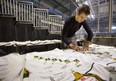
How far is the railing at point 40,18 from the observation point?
3.29 m

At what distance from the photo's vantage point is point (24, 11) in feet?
9.94

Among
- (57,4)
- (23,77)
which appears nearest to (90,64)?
(23,77)

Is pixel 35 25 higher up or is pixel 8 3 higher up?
pixel 8 3

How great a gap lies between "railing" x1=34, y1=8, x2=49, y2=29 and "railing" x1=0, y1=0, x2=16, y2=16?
1.98ft

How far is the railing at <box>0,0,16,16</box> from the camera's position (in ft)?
8.73

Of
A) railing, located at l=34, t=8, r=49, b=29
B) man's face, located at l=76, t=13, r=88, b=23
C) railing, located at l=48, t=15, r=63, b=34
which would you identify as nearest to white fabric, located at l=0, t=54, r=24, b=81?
man's face, located at l=76, t=13, r=88, b=23

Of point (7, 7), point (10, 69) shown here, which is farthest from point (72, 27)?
point (7, 7)

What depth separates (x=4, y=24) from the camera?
2.59 meters

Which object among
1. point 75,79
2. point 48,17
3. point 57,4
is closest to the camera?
point 75,79

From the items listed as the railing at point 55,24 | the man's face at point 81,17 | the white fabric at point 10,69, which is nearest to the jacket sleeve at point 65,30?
the man's face at point 81,17

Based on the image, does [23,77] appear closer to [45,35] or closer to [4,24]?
[4,24]

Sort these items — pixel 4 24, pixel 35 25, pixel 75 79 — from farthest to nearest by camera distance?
pixel 35 25 → pixel 4 24 → pixel 75 79

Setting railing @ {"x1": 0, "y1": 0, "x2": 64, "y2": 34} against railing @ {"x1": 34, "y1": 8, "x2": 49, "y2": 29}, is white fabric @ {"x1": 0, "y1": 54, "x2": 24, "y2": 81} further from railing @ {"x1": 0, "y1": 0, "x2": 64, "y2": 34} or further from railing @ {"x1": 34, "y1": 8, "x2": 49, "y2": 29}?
railing @ {"x1": 34, "y1": 8, "x2": 49, "y2": 29}

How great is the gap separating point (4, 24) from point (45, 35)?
1.16 m
